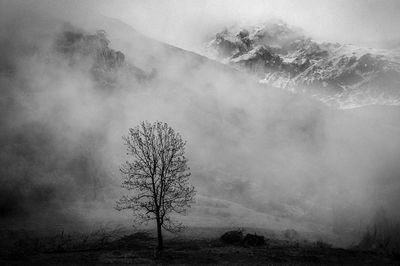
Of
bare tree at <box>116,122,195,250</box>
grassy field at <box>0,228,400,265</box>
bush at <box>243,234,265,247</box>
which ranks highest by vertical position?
bare tree at <box>116,122,195,250</box>

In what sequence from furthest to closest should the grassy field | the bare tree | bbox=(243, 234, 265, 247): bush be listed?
bbox=(243, 234, 265, 247): bush
the bare tree
the grassy field

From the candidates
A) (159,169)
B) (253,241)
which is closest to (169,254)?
(159,169)

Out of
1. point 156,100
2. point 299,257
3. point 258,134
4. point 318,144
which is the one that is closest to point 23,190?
point 299,257

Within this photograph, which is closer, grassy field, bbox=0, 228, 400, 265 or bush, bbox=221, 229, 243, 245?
grassy field, bbox=0, 228, 400, 265

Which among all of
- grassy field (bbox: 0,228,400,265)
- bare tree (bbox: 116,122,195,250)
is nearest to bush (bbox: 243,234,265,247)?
grassy field (bbox: 0,228,400,265)

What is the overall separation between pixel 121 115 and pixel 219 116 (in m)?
37.5

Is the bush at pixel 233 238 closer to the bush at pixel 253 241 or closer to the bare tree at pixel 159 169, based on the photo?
the bush at pixel 253 241

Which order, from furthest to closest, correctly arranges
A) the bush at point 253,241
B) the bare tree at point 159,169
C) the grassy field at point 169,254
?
1. the bush at point 253,241
2. the bare tree at point 159,169
3. the grassy field at point 169,254

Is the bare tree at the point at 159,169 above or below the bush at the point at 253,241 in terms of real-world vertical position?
above

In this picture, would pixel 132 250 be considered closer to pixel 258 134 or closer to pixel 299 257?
pixel 299 257

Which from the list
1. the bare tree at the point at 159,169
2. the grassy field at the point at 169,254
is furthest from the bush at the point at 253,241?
the bare tree at the point at 159,169

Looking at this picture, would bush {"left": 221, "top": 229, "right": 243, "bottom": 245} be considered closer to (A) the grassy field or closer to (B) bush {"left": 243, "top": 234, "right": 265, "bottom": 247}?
Answer: (B) bush {"left": 243, "top": 234, "right": 265, "bottom": 247}

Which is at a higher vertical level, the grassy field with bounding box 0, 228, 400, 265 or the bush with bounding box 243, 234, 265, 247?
the bush with bounding box 243, 234, 265, 247

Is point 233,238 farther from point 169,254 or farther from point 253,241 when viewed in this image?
point 169,254
